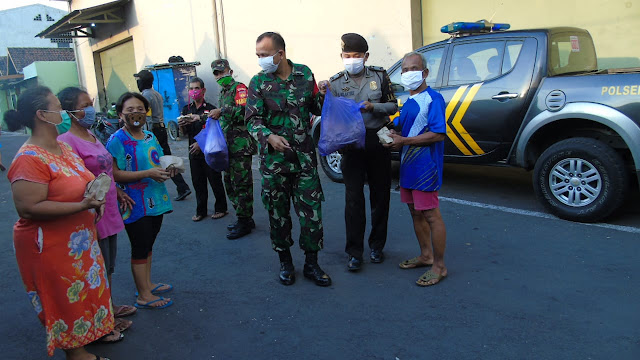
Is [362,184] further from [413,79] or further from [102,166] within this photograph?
[102,166]

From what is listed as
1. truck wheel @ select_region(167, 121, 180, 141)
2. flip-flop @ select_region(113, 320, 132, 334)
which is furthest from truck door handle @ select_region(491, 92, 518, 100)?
truck wheel @ select_region(167, 121, 180, 141)

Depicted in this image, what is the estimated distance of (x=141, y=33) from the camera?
18406 millimetres

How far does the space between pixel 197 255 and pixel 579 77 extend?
4216 millimetres

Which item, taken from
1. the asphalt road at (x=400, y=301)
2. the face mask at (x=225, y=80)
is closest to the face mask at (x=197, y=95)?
the face mask at (x=225, y=80)

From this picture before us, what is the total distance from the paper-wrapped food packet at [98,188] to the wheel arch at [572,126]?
14.4 feet

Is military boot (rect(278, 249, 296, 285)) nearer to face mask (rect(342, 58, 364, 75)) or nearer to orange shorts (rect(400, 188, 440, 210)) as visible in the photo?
orange shorts (rect(400, 188, 440, 210))

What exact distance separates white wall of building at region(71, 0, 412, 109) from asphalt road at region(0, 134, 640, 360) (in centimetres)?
585

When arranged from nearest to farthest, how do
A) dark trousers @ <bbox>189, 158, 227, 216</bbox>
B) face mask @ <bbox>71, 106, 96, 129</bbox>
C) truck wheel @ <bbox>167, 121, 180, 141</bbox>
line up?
face mask @ <bbox>71, 106, 96, 129</bbox>
dark trousers @ <bbox>189, 158, 227, 216</bbox>
truck wheel @ <bbox>167, 121, 180, 141</bbox>

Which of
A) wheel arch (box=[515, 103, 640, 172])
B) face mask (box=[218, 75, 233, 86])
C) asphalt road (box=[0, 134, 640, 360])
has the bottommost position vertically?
asphalt road (box=[0, 134, 640, 360])

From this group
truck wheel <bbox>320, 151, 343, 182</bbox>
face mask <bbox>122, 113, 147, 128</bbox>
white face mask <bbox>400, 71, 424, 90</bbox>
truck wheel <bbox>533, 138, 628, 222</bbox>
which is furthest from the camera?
truck wheel <bbox>320, 151, 343, 182</bbox>

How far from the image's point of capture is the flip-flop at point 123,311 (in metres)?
3.54

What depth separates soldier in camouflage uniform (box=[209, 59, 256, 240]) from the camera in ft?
17.1

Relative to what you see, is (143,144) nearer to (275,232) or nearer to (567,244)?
(275,232)

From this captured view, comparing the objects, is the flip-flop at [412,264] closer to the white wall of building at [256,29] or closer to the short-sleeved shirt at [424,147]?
the short-sleeved shirt at [424,147]
